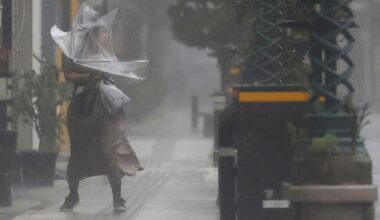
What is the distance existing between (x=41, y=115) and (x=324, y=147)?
32.2 ft

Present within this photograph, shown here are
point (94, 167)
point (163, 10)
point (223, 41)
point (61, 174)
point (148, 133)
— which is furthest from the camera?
point (163, 10)

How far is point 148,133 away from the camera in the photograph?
129ft

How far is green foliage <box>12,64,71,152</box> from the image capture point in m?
18.1

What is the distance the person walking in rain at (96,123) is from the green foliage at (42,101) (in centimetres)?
328

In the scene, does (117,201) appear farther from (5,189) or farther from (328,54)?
(328,54)

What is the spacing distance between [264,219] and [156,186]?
296 inches

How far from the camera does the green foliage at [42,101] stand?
18.1 m

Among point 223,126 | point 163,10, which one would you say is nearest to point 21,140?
point 223,126

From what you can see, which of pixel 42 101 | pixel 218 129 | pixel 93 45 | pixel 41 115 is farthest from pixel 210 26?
pixel 218 129

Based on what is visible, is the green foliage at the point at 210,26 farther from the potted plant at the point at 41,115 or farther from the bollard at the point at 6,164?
the bollard at the point at 6,164

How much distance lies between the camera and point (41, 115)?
1836cm

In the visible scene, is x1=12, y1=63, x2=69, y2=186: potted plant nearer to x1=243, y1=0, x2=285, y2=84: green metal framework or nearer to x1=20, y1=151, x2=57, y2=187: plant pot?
x1=20, y1=151, x2=57, y2=187: plant pot

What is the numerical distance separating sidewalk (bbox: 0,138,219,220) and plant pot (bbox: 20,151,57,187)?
0.76ft

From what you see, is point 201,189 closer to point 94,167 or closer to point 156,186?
point 156,186
